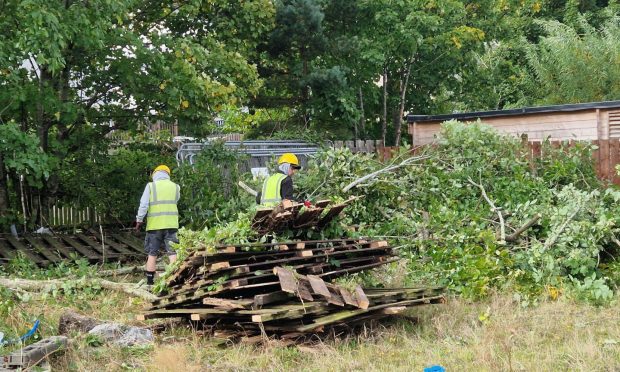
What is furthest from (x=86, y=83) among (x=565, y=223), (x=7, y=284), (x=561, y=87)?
(x=561, y=87)

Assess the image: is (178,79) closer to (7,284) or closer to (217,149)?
(217,149)

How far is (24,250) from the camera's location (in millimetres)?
12555

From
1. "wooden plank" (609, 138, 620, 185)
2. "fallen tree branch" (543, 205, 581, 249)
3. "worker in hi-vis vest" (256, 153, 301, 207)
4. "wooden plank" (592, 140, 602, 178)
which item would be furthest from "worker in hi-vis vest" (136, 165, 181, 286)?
"wooden plank" (609, 138, 620, 185)

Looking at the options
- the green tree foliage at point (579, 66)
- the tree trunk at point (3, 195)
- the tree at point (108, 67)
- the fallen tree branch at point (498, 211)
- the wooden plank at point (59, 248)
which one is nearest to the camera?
the fallen tree branch at point (498, 211)

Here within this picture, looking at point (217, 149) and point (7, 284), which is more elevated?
point (217, 149)

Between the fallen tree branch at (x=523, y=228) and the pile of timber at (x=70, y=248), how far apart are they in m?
6.00

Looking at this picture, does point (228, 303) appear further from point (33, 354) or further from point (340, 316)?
point (33, 354)

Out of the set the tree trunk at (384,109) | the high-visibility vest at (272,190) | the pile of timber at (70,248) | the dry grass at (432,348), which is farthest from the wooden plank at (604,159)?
the tree trunk at (384,109)

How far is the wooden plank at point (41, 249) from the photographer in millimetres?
12388

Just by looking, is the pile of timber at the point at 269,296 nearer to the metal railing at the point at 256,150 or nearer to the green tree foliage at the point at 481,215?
the green tree foliage at the point at 481,215

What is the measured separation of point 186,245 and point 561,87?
16690mm

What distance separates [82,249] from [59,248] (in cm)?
37

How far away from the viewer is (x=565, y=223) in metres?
10.2

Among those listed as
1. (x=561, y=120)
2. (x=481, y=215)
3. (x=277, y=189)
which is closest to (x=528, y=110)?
(x=561, y=120)
